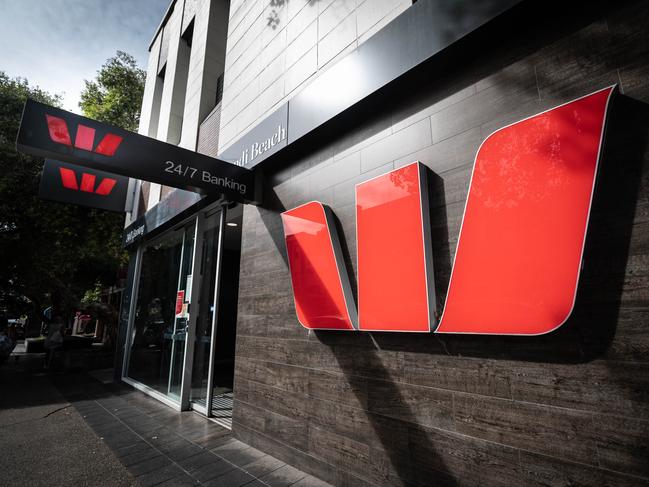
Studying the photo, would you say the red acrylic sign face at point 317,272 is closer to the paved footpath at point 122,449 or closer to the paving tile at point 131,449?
the paved footpath at point 122,449

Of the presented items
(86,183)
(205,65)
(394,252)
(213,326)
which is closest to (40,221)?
(86,183)

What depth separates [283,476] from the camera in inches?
120

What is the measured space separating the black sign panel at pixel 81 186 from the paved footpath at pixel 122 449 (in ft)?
12.9

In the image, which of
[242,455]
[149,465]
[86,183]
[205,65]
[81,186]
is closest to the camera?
[149,465]

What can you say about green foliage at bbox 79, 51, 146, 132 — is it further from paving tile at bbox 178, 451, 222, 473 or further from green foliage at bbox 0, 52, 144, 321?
paving tile at bbox 178, 451, 222, 473

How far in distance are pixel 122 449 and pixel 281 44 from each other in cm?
538

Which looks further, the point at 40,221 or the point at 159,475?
the point at 40,221

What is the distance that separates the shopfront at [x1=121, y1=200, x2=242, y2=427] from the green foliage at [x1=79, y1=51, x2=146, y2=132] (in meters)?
9.47

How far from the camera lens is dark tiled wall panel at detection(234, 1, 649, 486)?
5.60ft

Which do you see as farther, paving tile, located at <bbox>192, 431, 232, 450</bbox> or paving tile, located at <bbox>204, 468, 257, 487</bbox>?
paving tile, located at <bbox>192, 431, 232, 450</bbox>

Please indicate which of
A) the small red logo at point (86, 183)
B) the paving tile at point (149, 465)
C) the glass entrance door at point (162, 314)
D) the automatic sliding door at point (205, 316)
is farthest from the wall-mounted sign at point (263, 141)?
the small red logo at point (86, 183)

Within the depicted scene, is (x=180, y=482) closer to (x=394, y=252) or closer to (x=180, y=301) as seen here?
(x=394, y=252)

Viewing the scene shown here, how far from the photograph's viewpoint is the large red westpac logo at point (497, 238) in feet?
6.01

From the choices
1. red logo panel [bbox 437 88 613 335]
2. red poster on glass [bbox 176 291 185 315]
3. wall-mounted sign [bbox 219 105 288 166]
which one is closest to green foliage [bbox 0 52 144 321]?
red poster on glass [bbox 176 291 185 315]
